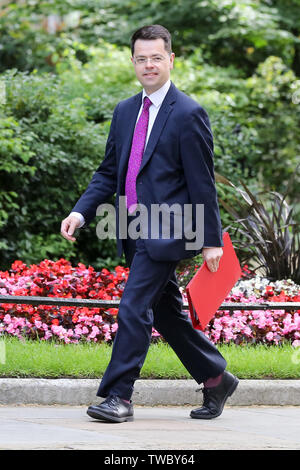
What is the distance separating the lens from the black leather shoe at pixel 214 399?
5.22m

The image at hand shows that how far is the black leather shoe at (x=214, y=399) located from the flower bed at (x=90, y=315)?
5.42 feet

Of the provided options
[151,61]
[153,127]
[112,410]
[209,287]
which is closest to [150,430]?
[112,410]

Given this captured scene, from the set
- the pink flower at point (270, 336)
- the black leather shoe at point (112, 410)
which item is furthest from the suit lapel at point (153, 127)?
the pink flower at point (270, 336)

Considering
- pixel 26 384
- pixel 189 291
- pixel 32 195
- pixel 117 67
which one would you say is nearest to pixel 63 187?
pixel 32 195

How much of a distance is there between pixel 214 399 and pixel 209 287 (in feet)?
2.20

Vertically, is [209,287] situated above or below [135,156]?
below

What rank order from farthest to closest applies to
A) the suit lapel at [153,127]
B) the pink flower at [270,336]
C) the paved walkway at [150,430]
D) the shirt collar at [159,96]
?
the pink flower at [270,336], the shirt collar at [159,96], the suit lapel at [153,127], the paved walkway at [150,430]

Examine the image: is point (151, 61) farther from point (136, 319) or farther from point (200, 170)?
point (136, 319)

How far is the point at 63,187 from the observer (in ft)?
32.5

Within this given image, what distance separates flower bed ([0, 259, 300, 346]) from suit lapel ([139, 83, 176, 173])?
2185mm

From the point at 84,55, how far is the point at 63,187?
22.8 ft

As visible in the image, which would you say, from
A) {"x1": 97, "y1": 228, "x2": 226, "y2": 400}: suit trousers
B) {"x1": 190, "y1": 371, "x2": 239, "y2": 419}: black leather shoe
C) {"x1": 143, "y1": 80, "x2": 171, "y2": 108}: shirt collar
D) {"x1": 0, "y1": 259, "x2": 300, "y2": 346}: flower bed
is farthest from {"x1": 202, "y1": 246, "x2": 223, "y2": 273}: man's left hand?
{"x1": 0, "y1": 259, "x2": 300, "y2": 346}: flower bed

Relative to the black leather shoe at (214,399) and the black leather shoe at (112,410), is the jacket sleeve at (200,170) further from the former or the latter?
the black leather shoe at (112,410)

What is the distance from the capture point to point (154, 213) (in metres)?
4.84
